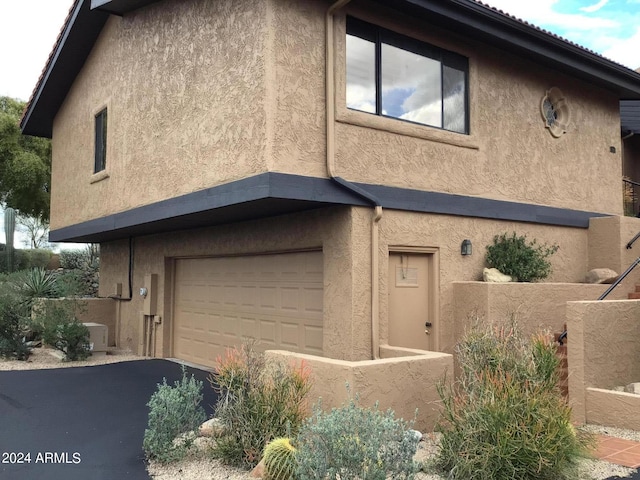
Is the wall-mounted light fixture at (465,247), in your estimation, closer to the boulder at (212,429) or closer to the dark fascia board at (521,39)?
the dark fascia board at (521,39)

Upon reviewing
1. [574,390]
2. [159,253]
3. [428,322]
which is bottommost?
[574,390]

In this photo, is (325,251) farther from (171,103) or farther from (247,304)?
(171,103)

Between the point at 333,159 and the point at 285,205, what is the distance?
995 millimetres

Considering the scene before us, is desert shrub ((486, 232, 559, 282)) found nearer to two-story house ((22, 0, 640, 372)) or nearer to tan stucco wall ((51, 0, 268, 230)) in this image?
two-story house ((22, 0, 640, 372))

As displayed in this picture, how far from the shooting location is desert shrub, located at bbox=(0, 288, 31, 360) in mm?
13523

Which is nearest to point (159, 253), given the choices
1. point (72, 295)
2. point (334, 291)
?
point (72, 295)

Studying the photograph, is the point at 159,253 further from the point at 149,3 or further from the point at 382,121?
the point at 382,121

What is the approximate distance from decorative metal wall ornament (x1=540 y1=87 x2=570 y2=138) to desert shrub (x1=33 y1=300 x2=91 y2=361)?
10.8 meters

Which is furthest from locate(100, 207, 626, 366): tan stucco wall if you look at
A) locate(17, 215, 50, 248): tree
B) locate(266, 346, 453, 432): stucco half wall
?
locate(17, 215, 50, 248): tree

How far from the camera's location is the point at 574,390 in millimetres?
7852

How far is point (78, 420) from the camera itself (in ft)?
26.9

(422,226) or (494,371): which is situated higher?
(422,226)

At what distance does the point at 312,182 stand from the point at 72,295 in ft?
30.5

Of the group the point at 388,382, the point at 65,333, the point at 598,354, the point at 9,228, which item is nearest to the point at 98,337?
the point at 65,333
